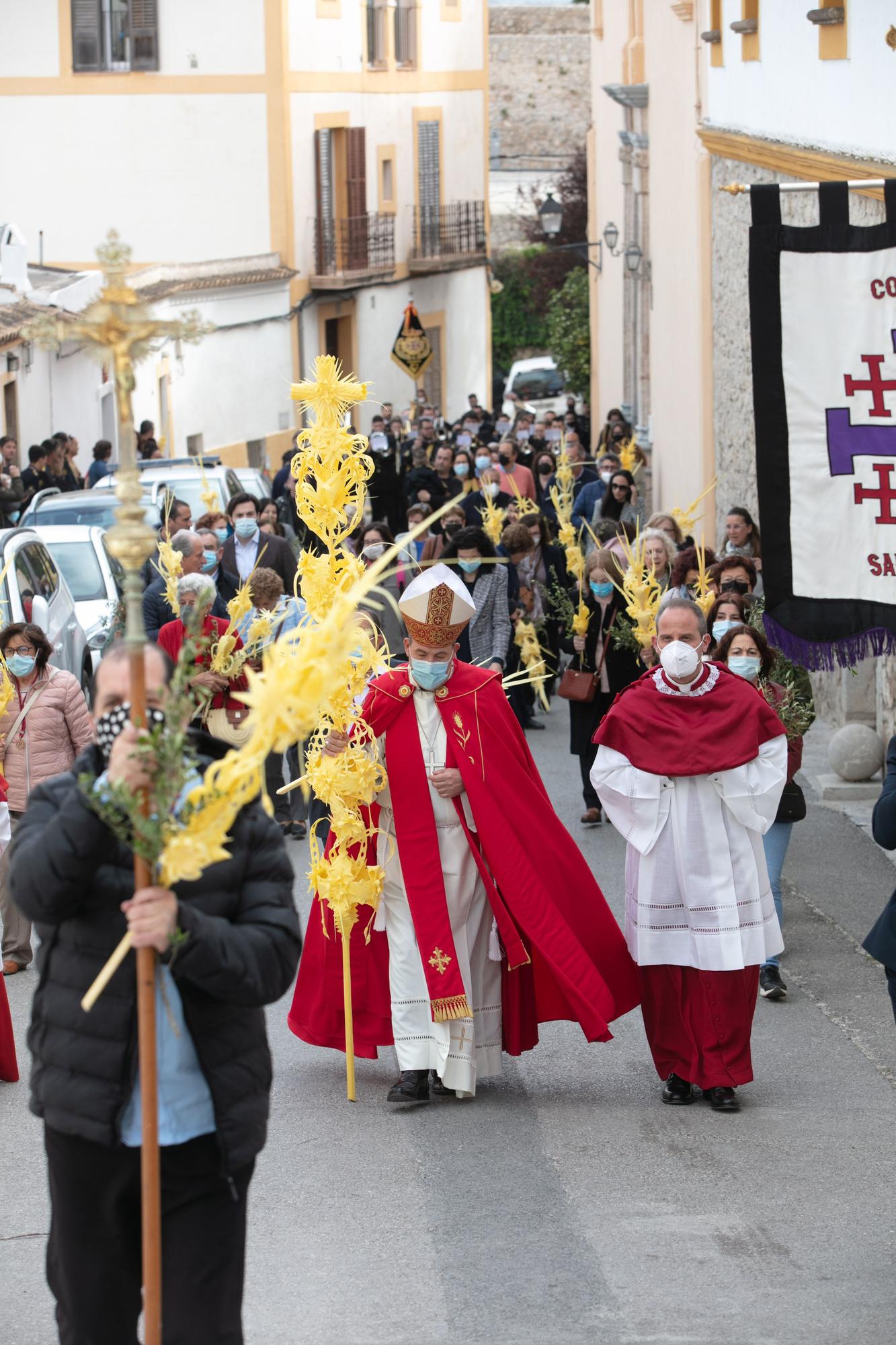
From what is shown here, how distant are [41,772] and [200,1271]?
18.5ft

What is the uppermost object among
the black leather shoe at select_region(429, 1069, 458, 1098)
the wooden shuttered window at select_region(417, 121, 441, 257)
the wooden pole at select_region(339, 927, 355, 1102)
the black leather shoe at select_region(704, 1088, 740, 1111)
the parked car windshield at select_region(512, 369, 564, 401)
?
the wooden shuttered window at select_region(417, 121, 441, 257)

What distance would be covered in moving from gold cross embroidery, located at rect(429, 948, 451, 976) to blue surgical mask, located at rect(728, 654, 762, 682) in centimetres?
206

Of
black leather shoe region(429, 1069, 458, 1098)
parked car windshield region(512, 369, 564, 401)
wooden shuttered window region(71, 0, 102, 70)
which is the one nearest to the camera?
black leather shoe region(429, 1069, 458, 1098)

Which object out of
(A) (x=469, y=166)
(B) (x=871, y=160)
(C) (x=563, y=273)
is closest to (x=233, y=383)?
(A) (x=469, y=166)

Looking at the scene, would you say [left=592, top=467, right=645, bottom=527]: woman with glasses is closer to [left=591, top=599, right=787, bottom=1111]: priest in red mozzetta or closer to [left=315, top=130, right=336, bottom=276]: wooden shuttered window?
[left=591, top=599, right=787, bottom=1111]: priest in red mozzetta

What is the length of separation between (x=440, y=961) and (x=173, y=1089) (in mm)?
3293

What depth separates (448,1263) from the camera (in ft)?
19.9

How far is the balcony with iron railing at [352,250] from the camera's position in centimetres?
4172

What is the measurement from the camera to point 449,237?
48938mm

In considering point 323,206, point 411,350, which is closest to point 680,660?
point 411,350

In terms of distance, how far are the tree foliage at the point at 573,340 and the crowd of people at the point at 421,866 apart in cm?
2433

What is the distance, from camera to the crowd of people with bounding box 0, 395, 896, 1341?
4160mm

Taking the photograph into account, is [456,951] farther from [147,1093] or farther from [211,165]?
[211,165]

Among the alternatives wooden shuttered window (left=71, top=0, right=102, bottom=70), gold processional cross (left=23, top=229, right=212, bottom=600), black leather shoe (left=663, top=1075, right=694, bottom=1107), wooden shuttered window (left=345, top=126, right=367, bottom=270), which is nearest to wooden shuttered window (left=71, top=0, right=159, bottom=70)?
wooden shuttered window (left=71, top=0, right=102, bottom=70)
